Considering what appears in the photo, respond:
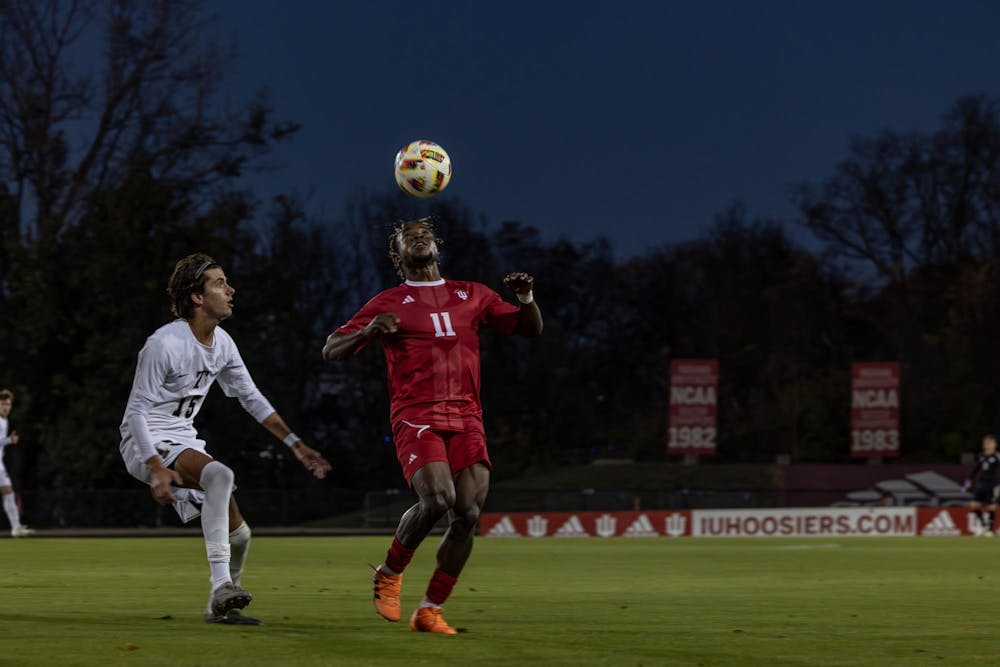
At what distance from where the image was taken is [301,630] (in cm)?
934

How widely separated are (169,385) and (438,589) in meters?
2.22

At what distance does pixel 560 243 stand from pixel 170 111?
35714mm

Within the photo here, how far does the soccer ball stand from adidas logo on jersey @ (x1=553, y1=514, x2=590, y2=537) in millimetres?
29469

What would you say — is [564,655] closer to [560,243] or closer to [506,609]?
[506,609]

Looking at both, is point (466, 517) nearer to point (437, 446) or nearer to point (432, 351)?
point (437, 446)

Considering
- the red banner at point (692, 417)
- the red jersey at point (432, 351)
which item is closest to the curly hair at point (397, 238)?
the red jersey at point (432, 351)

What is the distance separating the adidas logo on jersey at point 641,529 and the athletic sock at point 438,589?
3151cm

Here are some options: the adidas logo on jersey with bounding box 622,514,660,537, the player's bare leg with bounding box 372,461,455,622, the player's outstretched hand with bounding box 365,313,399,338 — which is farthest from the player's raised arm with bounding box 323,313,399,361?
the adidas logo on jersey with bounding box 622,514,660,537

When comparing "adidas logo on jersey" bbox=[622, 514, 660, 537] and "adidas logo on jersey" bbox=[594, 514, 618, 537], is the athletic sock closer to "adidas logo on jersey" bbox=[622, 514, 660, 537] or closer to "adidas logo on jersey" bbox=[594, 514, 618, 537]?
"adidas logo on jersey" bbox=[594, 514, 618, 537]

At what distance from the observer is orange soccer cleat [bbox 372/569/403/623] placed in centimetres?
995

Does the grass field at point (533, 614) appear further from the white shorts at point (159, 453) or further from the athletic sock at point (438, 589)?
the white shorts at point (159, 453)

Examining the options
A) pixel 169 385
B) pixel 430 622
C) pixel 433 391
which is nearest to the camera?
pixel 430 622

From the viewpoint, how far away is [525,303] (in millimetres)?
9812

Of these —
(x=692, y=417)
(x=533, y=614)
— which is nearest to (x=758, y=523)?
(x=692, y=417)
